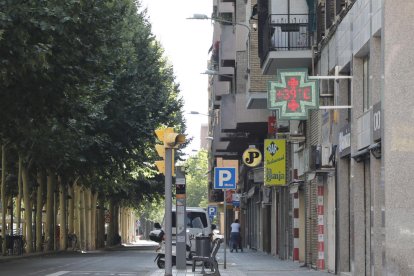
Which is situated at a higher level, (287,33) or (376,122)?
(287,33)

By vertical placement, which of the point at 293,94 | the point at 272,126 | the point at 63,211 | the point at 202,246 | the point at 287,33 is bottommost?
the point at 202,246

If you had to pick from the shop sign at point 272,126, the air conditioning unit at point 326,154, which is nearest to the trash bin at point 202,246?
the air conditioning unit at point 326,154

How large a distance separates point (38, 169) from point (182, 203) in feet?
80.1

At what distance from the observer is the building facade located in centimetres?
1983

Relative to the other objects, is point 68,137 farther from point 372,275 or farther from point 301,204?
point 372,275

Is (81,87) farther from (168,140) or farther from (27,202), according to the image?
(27,202)

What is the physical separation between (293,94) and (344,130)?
1.86 meters

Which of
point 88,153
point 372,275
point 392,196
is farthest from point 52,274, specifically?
point 88,153

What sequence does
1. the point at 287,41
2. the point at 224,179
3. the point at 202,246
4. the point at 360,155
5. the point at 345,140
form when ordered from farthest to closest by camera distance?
the point at 287,41
the point at 224,179
the point at 202,246
the point at 345,140
the point at 360,155

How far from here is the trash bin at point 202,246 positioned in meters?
29.5

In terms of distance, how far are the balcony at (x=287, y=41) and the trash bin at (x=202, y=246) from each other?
22.1 feet

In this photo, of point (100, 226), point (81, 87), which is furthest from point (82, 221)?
point (81, 87)

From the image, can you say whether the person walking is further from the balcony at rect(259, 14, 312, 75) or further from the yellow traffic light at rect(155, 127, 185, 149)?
the yellow traffic light at rect(155, 127, 185, 149)

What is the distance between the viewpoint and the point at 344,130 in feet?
86.2
